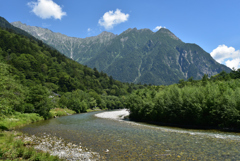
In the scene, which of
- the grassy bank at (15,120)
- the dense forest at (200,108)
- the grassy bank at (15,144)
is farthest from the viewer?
the grassy bank at (15,120)

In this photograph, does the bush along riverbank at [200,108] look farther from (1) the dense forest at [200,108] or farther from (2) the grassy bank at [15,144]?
(2) the grassy bank at [15,144]

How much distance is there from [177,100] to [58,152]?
31912 mm

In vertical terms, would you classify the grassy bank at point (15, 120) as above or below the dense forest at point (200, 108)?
below

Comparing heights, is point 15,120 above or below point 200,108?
below

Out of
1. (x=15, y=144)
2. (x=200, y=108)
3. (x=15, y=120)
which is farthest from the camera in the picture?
(x=15, y=120)

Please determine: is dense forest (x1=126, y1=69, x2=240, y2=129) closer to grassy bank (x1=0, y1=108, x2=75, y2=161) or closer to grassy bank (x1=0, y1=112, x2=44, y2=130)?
grassy bank (x1=0, y1=108, x2=75, y2=161)

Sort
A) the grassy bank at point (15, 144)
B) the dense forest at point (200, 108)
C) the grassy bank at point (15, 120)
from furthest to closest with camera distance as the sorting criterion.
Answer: the grassy bank at point (15, 120)
the dense forest at point (200, 108)
the grassy bank at point (15, 144)

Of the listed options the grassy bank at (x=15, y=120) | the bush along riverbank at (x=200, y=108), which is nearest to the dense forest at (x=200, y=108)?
the bush along riverbank at (x=200, y=108)

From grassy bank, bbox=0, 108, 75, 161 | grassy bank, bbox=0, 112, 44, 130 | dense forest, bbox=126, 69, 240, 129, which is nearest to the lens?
grassy bank, bbox=0, 108, 75, 161

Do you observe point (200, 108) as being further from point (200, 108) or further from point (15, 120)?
point (15, 120)

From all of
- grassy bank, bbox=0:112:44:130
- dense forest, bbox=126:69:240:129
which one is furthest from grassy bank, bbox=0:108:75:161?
dense forest, bbox=126:69:240:129

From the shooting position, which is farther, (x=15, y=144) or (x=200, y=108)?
(x=200, y=108)

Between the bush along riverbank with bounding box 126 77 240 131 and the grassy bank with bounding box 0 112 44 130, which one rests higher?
the bush along riverbank with bounding box 126 77 240 131

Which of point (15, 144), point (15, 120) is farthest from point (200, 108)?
point (15, 120)
